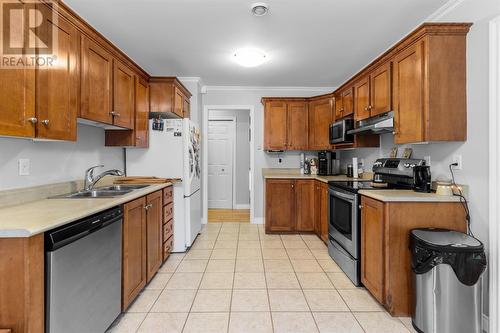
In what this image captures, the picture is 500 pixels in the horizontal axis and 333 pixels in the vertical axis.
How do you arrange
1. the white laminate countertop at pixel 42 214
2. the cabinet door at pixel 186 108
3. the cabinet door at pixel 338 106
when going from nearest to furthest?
1. the white laminate countertop at pixel 42 214
2. the cabinet door at pixel 186 108
3. the cabinet door at pixel 338 106

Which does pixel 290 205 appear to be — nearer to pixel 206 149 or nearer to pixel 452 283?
pixel 206 149

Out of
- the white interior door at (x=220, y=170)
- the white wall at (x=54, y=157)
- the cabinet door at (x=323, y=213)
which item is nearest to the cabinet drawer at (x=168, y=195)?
the white wall at (x=54, y=157)

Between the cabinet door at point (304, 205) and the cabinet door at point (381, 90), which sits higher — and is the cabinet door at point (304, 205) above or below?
below

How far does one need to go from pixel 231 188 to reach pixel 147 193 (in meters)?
3.92

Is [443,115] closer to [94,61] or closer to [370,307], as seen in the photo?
[370,307]

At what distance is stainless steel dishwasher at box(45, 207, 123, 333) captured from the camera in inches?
49.6

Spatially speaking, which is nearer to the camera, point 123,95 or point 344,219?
point 123,95

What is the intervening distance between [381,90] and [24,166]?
10.6 ft

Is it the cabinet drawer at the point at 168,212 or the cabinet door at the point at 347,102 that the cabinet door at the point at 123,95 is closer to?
the cabinet drawer at the point at 168,212

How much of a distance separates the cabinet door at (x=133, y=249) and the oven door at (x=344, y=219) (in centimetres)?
200

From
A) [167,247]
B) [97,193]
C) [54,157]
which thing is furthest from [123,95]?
[167,247]

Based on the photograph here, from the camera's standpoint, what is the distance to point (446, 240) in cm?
171

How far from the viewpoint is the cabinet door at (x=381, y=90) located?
253 centimetres

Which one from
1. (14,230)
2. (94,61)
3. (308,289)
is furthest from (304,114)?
(14,230)
